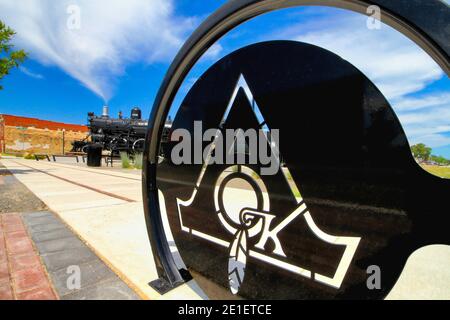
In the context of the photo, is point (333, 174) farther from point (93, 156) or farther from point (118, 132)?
point (118, 132)

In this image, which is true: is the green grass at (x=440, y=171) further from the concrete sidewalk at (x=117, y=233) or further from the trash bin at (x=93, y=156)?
the trash bin at (x=93, y=156)

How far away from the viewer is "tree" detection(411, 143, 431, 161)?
719 mm

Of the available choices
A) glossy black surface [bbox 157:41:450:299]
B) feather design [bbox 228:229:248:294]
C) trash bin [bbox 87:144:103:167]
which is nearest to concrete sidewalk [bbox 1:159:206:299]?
feather design [bbox 228:229:248:294]

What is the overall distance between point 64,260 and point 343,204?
5.97 ft

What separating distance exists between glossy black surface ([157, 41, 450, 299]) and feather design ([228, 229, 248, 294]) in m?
0.03

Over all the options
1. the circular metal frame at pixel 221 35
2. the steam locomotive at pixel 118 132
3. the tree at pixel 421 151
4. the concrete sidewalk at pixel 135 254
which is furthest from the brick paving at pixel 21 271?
the steam locomotive at pixel 118 132

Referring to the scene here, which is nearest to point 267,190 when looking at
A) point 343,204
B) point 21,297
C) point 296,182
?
point 296,182

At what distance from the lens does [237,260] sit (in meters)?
1.12

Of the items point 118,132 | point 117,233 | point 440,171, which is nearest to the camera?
point 440,171

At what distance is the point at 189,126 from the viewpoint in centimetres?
138

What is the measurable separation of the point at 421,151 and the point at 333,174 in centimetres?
25

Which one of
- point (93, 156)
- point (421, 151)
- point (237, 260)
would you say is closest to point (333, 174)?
point (421, 151)

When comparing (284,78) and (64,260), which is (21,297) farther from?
(284,78)

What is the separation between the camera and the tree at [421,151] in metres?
0.72
